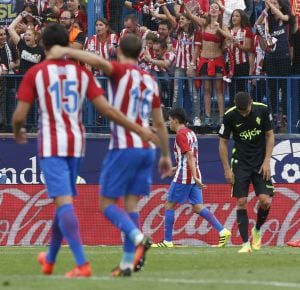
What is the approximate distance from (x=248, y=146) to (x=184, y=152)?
2794 mm

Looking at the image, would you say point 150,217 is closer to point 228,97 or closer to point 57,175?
point 228,97

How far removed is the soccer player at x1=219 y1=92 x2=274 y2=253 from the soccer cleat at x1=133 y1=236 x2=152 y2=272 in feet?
16.2

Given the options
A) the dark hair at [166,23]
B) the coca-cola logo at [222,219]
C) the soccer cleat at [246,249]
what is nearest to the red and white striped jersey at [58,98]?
the soccer cleat at [246,249]

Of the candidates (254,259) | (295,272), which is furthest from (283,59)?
(295,272)

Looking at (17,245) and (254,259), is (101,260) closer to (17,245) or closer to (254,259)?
(254,259)

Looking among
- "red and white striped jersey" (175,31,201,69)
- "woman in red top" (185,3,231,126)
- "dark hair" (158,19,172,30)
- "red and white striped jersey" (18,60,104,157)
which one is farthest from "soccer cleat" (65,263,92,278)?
"dark hair" (158,19,172,30)

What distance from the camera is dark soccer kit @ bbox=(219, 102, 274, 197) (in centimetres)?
1539

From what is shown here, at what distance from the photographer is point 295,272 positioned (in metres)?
11.5

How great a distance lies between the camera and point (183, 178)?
1822 centimetres

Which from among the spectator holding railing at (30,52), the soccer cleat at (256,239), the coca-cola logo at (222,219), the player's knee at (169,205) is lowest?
the coca-cola logo at (222,219)

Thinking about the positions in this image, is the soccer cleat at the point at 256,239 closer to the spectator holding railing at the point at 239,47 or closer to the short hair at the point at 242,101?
the short hair at the point at 242,101

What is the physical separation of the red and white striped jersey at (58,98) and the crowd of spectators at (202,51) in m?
9.94

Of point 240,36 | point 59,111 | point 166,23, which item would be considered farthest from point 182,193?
point 59,111

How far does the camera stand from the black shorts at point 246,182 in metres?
15.5
